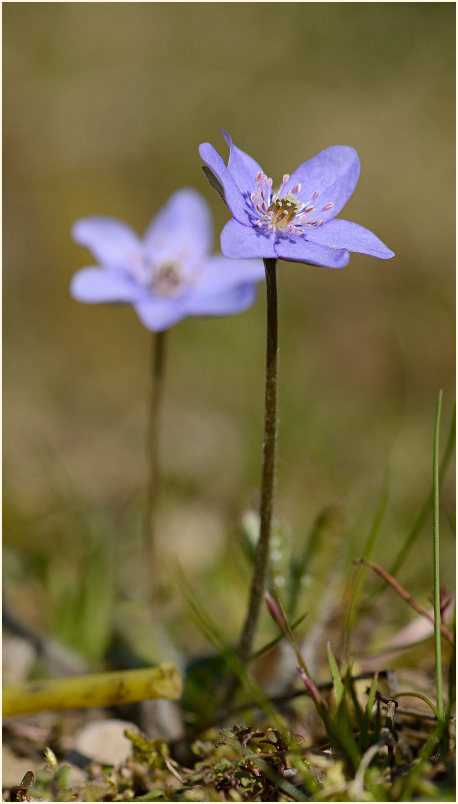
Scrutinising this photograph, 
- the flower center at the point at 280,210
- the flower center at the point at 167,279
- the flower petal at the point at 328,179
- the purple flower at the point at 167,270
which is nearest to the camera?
the flower center at the point at 280,210

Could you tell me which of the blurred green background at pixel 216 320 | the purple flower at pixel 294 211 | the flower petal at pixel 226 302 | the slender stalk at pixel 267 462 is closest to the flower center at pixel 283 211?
the purple flower at pixel 294 211

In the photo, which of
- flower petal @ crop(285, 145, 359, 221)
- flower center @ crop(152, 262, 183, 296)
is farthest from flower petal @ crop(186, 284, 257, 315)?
flower petal @ crop(285, 145, 359, 221)

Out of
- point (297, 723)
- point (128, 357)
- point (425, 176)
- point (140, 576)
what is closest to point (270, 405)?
point (297, 723)

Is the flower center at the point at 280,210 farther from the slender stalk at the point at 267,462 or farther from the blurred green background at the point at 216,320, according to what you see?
the blurred green background at the point at 216,320

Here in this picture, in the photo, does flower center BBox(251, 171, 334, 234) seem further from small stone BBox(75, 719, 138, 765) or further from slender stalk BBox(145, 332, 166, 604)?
small stone BBox(75, 719, 138, 765)

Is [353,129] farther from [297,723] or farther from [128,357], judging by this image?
[297,723]

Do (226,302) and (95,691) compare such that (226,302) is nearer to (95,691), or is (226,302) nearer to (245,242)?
(245,242)

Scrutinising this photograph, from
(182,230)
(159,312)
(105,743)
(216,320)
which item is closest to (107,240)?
(182,230)
